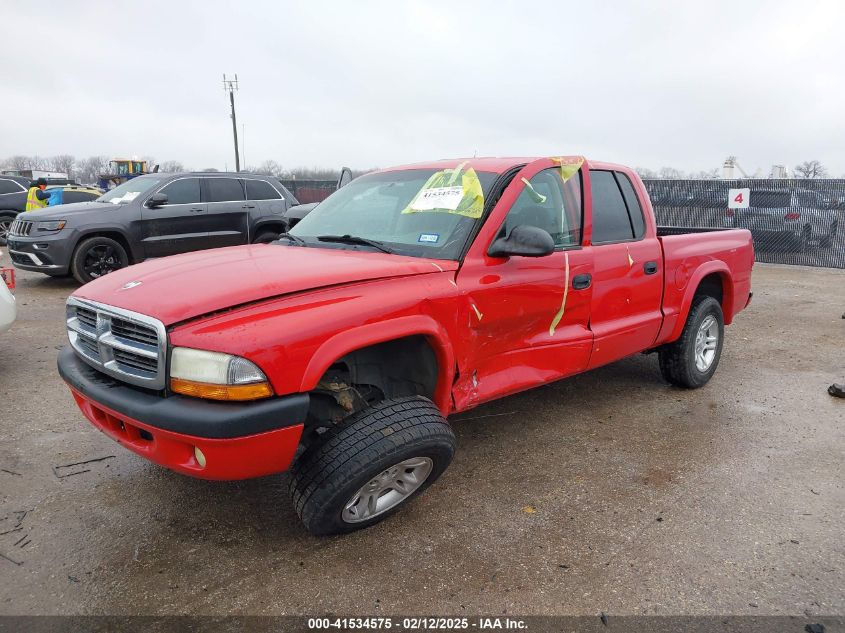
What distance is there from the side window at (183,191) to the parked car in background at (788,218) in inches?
459

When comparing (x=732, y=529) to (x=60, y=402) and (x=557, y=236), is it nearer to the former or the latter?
(x=557, y=236)

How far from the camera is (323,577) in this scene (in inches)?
97.9

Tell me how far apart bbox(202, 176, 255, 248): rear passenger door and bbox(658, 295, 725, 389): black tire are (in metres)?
6.99

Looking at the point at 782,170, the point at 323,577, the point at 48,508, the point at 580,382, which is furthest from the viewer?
the point at 782,170

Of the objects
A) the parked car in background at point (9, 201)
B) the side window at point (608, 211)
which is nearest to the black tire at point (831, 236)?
the side window at point (608, 211)

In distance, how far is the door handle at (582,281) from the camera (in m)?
3.56

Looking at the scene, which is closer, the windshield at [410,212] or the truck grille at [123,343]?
the truck grille at [123,343]

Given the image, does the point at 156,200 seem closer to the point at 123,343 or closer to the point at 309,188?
the point at 123,343

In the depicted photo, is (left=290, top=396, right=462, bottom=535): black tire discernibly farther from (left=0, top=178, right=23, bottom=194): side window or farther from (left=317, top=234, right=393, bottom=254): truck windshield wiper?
(left=0, top=178, right=23, bottom=194): side window

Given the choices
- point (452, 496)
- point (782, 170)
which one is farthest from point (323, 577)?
point (782, 170)

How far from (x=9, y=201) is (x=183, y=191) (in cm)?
702

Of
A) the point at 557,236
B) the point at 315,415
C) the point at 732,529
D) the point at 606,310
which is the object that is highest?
the point at 557,236

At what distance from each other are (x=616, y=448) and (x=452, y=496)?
122 centimetres

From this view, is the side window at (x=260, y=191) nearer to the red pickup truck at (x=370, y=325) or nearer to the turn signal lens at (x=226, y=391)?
the red pickup truck at (x=370, y=325)
